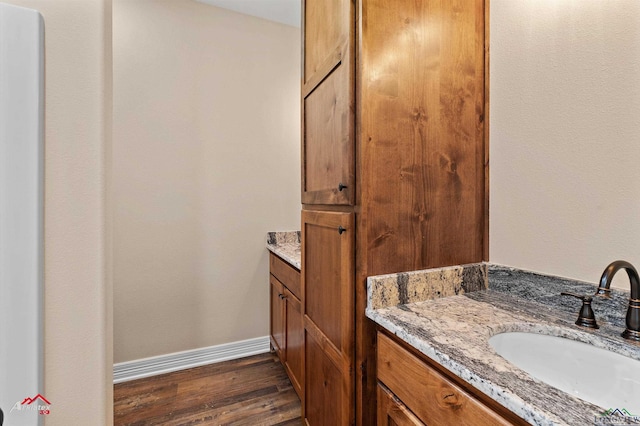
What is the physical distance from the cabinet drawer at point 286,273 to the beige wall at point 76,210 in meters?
1.03

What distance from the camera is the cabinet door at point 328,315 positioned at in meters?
1.03

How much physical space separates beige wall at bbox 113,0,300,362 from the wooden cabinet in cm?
21

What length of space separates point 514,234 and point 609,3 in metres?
0.78

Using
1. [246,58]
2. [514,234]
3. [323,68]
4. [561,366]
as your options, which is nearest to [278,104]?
[246,58]

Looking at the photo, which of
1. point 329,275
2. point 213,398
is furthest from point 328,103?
point 213,398

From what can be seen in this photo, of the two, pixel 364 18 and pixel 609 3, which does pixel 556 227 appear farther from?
pixel 364 18

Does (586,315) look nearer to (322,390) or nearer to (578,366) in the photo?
(578,366)

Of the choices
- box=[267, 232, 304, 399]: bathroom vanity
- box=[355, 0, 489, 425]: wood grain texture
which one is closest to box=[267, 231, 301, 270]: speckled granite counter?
box=[267, 232, 304, 399]: bathroom vanity

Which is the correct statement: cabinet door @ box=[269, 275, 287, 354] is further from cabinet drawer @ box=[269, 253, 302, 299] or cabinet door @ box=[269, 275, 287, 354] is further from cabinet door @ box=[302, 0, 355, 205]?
cabinet door @ box=[302, 0, 355, 205]

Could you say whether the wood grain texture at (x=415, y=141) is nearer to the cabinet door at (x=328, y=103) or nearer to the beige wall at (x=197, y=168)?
the cabinet door at (x=328, y=103)

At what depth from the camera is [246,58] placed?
2.36m

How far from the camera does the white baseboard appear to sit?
2.04 m

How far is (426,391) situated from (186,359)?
2056 millimetres

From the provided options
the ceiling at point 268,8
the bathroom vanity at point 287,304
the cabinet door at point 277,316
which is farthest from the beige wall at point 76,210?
the ceiling at point 268,8
